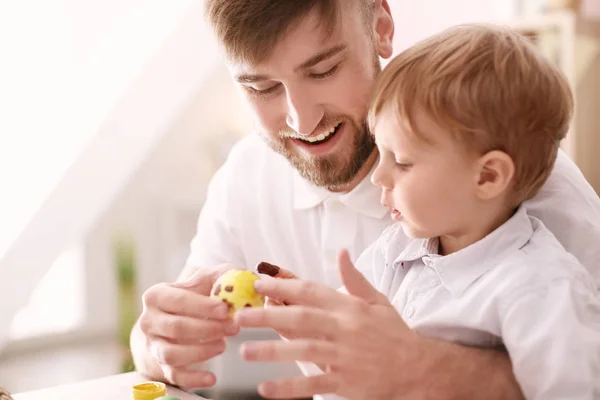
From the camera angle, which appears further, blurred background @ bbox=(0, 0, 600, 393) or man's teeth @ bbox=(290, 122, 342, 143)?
blurred background @ bbox=(0, 0, 600, 393)

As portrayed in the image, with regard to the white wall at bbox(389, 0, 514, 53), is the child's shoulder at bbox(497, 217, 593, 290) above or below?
below

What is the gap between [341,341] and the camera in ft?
3.24

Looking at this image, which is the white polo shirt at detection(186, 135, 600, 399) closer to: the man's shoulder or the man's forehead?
the man's shoulder

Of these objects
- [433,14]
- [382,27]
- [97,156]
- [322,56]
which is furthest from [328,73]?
[433,14]

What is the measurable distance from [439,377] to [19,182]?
2.22m

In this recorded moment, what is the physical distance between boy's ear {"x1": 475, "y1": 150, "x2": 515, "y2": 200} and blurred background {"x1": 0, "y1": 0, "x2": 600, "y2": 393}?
194 cm

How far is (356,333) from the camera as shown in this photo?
38.9 inches

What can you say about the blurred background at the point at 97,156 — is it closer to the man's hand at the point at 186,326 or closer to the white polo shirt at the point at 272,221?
the white polo shirt at the point at 272,221

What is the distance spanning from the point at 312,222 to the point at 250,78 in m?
0.47

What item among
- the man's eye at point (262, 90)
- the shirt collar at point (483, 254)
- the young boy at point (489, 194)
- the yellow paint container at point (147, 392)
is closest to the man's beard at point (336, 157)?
the man's eye at point (262, 90)

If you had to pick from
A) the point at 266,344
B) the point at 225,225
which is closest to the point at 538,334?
the point at 266,344

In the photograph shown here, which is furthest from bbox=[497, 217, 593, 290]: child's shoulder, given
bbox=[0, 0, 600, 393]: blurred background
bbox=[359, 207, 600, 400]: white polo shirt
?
bbox=[0, 0, 600, 393]: blurred background

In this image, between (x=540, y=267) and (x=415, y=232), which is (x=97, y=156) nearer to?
(x=415, y=232)

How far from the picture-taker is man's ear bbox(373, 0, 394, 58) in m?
1.64
